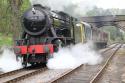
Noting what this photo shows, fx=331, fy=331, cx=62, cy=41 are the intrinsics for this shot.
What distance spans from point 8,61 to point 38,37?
389cm

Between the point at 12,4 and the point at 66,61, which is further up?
the point at 12,4

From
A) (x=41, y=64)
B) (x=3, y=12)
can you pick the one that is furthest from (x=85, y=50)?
(x=3, y=12)

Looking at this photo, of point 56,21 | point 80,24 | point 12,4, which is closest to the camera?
point 56,21

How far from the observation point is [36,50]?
16188 mm

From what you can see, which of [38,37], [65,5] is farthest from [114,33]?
[38,37]

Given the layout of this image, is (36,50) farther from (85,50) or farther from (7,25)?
(7,25)

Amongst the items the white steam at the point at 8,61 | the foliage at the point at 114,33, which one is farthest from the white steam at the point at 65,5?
the foliage at the point at 114,33

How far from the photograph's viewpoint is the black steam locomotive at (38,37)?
16281mm

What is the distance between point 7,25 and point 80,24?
96.8 feet

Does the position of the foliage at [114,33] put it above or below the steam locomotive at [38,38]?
below

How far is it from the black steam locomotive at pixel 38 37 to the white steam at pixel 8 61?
3.62 ft

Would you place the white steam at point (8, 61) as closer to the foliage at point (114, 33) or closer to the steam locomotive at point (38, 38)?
the steam locomotive at point (38, 38)

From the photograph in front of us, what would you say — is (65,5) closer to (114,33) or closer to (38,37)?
(38,37)

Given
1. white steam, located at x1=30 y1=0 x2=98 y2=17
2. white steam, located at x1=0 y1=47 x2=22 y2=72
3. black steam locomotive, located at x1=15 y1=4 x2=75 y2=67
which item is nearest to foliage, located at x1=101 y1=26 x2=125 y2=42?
white steam, located at x1=30 y1=0 x2=98 y2=17
